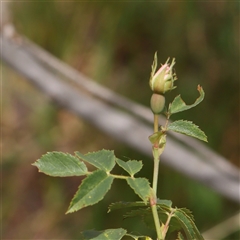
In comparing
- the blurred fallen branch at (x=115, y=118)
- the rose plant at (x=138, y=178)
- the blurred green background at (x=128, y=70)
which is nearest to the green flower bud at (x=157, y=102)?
the rose plant at (x=138, y=178)

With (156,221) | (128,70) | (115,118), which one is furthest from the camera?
(128,70)

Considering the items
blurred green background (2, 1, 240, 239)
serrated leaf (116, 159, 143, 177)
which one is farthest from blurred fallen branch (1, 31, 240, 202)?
serrated leaf (116, 159, 143, 177)

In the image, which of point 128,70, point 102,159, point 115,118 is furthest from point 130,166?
point 128,70

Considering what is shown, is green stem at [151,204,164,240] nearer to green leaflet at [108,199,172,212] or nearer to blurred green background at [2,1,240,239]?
green leaflet at [108,199,172,212]

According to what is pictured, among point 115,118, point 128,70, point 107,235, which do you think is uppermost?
point 128,70

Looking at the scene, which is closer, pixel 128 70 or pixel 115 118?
pixel 115 118

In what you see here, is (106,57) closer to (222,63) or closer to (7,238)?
(222,63)

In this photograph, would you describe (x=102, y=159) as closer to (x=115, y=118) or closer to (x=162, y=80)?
(x=162, y=80)

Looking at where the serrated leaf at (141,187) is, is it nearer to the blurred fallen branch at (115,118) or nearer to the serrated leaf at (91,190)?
the serrated leaf at (91,190)

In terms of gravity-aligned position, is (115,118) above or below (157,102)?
above
